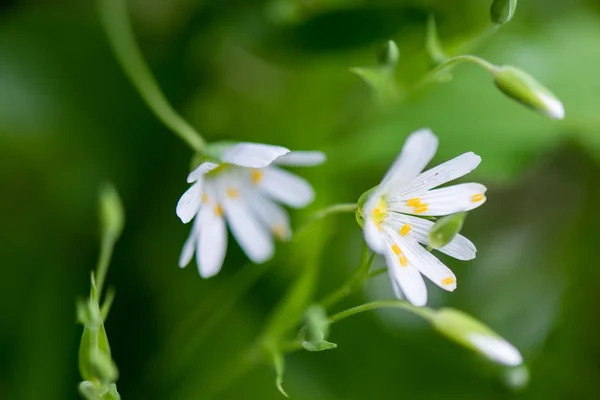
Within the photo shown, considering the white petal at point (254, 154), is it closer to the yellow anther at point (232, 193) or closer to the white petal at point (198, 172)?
the white petal at point (198, 172)

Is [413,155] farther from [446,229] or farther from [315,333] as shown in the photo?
[315,333]

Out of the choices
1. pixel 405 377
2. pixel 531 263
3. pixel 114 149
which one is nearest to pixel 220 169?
pixel 114 149

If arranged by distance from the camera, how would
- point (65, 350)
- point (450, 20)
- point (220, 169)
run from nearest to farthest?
point (220, 169)
point (65, 350)
point (450, 20)

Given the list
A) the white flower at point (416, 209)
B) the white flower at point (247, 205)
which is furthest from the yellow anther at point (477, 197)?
the white flower at point (247, 205)

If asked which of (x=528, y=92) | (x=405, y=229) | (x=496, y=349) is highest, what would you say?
(x=528, y=92)

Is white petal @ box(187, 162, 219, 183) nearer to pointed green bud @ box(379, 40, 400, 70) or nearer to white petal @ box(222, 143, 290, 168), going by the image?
white petal @ box(222, 143, 290, 168)

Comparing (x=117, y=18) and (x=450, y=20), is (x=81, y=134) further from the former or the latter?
(x=450, y=20)

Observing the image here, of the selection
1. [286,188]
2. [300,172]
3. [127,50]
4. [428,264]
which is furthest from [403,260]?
[127,50]
